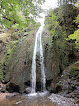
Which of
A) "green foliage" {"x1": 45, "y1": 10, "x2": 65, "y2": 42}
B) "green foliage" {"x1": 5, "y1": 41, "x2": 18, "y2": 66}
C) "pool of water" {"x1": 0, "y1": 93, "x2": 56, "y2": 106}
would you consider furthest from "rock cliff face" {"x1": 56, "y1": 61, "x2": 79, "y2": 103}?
"green foliage" {"x1": 5, "y1": 41, "x2": 18, "y2": 66}

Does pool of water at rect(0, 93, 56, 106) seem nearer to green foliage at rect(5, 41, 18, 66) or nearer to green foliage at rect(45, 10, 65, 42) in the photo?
green foliage at rect(5, 41, 18, 66)

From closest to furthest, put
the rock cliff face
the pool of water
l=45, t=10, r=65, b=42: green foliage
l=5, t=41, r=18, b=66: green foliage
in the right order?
the pool of water, the rock cliff face, l=5, t=41, r=18, b=66: green foliage, l=45, t=10, r=65, b=42: green foliage

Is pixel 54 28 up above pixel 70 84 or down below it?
above

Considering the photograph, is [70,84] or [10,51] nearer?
[70,84]

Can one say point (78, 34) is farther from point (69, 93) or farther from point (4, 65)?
point (4, 65)

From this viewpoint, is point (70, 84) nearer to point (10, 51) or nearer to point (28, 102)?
point (28, 102)

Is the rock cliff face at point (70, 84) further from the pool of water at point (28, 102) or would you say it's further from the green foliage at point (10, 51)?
the green foliage at point (10, 51)

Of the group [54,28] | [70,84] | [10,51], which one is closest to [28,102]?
[70,84]

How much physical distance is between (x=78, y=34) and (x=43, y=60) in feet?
13.6

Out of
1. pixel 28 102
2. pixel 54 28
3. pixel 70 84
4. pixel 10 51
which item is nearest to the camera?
pixel 28 102

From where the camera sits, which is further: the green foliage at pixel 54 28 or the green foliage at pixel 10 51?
the green foliage at pixel 54 28

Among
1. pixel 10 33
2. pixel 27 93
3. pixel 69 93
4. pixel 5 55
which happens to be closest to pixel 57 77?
pixel 69 93

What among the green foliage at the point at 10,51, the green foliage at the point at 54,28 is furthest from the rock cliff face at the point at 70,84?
the green foliage at the point at 10,51

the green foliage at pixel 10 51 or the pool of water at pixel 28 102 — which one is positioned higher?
the green foliage at pixel 10 51
